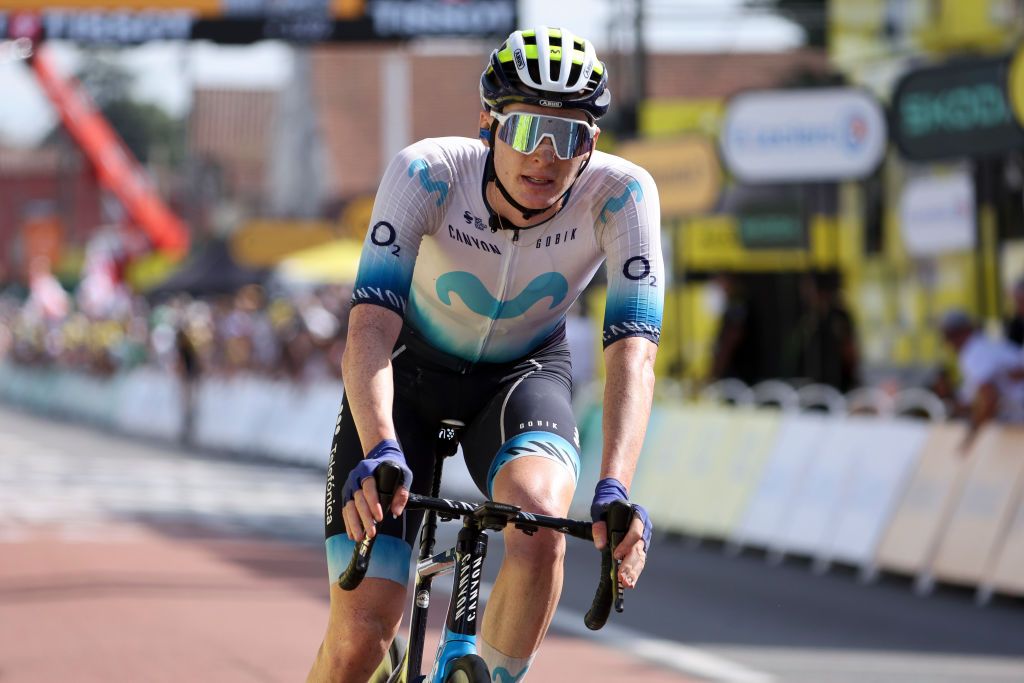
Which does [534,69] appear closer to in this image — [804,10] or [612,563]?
[612,563]

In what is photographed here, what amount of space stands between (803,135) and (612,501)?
11.0 meters

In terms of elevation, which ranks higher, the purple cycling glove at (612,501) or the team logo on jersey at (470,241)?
the team logo on jersey at (470,241)

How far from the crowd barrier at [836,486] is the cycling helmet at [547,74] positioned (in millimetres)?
7245

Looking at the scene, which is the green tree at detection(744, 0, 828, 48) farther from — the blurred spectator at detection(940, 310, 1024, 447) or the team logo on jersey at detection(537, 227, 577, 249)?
the team logo on jersey at detection(537, 227, 577, 249)

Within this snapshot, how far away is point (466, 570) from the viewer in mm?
4648

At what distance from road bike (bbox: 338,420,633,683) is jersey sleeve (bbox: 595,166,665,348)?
65cm

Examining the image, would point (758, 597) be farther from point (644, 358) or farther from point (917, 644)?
point (644, 358)

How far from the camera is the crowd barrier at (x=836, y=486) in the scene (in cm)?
1160

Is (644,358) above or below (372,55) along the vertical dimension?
above

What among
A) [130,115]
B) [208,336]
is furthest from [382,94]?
[130,115]

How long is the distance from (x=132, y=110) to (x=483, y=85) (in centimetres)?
12312

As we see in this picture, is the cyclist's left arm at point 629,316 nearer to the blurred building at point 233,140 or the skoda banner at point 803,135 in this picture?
the skoda banner at point 803,135

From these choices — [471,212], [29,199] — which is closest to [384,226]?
[471,212]

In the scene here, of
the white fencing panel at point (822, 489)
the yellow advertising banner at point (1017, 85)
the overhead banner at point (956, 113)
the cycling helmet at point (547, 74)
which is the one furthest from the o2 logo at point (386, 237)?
the white fencing panel at point (822, 489)
